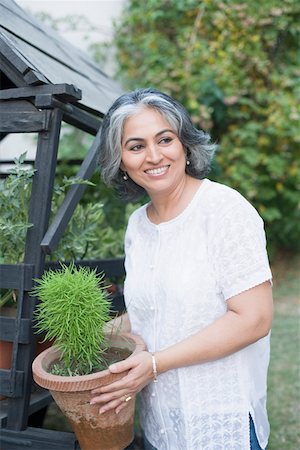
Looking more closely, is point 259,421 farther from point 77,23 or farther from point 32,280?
point 77,23

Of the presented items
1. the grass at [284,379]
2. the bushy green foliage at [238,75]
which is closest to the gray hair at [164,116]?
the grass at [284,379]

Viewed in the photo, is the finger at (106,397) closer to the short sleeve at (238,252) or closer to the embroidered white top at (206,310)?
the embroidered white top at (206,310)

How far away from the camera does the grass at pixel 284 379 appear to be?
3074 mm

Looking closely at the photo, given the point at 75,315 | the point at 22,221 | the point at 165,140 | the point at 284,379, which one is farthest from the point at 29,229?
the point at 284,379

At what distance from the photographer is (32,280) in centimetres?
191

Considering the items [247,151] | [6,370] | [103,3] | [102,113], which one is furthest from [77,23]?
[6,370]

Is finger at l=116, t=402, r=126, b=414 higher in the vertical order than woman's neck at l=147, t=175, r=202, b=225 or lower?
lower

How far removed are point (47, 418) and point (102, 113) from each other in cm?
203

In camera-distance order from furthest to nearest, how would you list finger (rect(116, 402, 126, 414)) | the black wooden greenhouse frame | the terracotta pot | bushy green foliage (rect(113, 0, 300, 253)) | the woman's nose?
bushy green foliage (rect(113, 0, 300, 253)) < the black wooden greenhouse frame < the woman's nose < finger (rect(116, 402, 126, 414)) < the terracotta pot

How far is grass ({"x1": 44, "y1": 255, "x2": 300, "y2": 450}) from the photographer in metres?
3.07

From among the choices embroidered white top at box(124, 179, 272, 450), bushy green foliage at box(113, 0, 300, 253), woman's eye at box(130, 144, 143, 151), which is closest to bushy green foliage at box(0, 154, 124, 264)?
woman's eye at box(130, 144, 143, 151)

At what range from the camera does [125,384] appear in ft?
5.22

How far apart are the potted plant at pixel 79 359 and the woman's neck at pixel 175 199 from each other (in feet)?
1.26

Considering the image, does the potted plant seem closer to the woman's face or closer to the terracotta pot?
the terracotta pot
